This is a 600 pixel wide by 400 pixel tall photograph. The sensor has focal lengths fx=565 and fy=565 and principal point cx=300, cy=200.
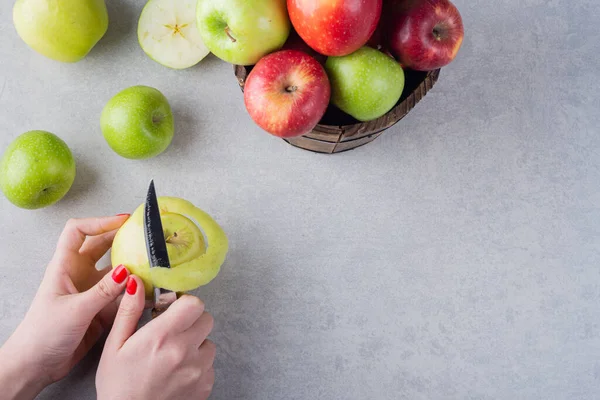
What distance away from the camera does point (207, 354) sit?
1008 mm

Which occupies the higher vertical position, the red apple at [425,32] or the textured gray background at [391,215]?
the red apple at [425,32]

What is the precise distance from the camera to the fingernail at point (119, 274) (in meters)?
0.90

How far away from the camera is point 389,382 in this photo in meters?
1.11

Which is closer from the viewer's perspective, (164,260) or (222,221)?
(164,260)

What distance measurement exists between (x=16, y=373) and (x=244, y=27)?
70cm

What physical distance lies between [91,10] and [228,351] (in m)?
0.72

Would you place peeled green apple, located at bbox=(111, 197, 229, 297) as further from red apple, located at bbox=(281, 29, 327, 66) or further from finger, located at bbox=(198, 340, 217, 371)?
red apple, located at bbox=(281, 29, 327, 66)

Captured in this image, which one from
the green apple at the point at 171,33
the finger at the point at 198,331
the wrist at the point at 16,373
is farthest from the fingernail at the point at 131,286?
the green apple at the point at 171,33

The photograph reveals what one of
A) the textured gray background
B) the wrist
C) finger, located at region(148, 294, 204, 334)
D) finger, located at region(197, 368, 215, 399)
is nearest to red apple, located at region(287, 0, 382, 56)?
the textured gray background

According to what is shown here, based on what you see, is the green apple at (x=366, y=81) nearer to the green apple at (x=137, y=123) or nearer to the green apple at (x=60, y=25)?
the green apple at (x=137, y=123)

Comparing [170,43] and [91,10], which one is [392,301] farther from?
[91,10]

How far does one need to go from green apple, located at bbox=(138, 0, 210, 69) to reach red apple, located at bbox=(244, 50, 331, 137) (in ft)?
1.06

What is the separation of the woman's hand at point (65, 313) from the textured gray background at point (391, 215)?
0.09 m

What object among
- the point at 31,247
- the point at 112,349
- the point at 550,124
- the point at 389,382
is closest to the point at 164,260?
the point at 112,349
